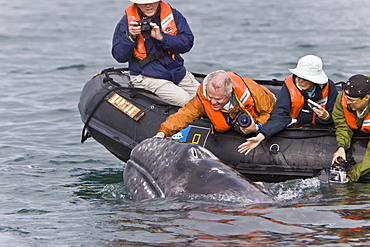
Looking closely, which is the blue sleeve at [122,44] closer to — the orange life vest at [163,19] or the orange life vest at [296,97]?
the orange life vest at [163,19]

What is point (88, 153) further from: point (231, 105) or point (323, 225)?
point (323, 225)

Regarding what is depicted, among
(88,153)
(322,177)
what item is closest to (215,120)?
(322,177)

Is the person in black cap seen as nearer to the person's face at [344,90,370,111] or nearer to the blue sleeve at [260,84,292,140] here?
the person's face at [344,90,370,111]

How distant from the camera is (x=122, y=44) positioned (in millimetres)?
10672

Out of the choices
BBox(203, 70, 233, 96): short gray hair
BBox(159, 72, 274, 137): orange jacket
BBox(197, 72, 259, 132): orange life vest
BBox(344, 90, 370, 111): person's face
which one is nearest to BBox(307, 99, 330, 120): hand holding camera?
BBox(344, 90, 370, 111): person's face

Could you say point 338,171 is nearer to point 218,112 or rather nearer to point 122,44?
point 218,112

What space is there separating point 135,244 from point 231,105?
3.31 metres

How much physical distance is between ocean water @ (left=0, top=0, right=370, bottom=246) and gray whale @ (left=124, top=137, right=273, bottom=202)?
128 mm

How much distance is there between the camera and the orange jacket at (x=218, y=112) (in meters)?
9.64

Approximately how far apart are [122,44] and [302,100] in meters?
2.86

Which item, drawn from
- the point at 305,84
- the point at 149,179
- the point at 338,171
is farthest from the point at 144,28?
the point at 338,171

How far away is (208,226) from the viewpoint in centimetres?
721

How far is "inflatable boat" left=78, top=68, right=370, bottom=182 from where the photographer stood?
9.73 meters

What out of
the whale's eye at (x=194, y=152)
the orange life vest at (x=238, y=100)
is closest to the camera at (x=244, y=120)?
the orange life vest at (x=238, y=100)
